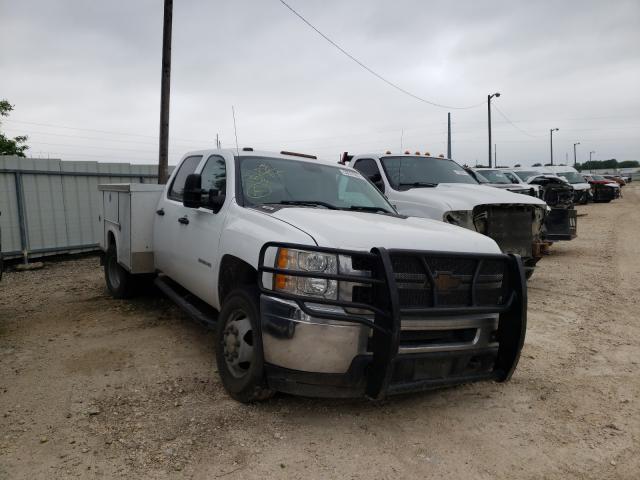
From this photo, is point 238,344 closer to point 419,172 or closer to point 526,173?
point 419,172

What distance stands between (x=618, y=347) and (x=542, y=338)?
0.67 metres

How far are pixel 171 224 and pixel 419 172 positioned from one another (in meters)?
4.00

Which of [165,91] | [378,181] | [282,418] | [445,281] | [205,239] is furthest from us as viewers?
[165,91]

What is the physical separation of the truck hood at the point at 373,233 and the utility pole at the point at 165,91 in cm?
813

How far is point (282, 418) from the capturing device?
11.0 ft

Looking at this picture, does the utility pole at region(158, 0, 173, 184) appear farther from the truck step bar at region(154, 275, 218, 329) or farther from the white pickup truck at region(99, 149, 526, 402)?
the white pickup truck at region(99, 149, 526, 402)

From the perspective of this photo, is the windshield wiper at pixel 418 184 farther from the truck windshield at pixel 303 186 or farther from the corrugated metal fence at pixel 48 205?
the corrugated metal fence at pixel 48 205

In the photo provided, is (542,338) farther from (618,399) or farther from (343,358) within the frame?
(343,358)

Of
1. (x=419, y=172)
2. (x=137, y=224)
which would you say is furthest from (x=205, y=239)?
(x=419, y=172)

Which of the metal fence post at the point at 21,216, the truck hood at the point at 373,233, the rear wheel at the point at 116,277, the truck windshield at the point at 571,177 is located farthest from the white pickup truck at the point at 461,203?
the truck windshield at the point at 571,177

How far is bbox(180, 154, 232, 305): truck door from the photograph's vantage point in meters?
4.09

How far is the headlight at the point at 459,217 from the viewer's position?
623 cm

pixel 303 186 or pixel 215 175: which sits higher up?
pixel 215 175

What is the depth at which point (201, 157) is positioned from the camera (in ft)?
17.0
